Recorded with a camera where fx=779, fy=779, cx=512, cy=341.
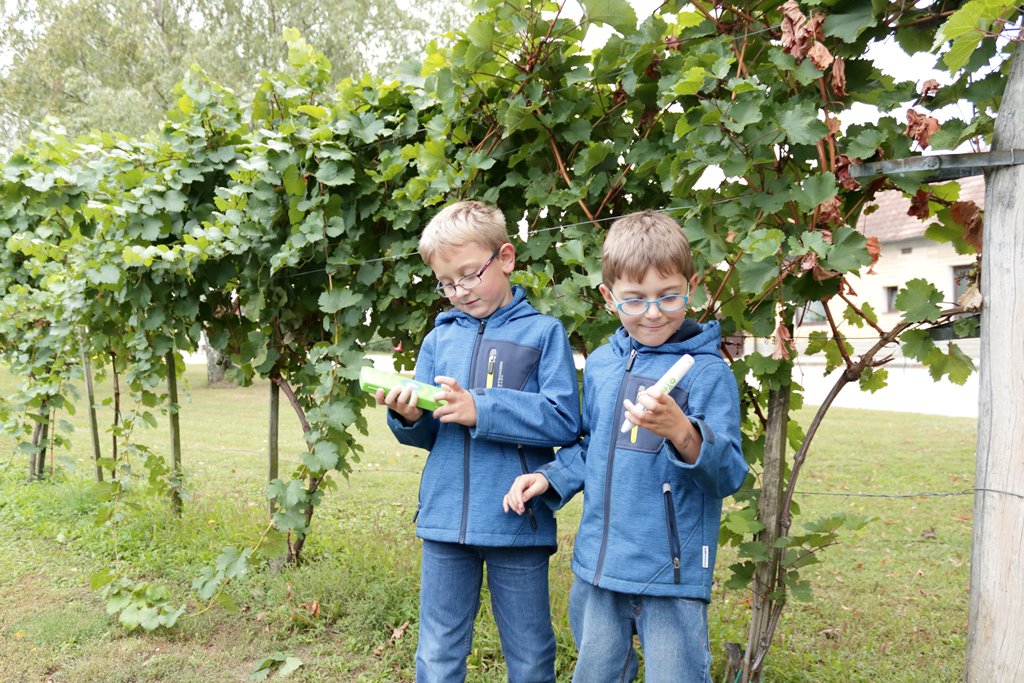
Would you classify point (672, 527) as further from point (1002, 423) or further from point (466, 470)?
point (1002, 423)

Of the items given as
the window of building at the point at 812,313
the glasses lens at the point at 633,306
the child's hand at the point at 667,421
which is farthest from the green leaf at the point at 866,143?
the child's hand at the point at 667,421

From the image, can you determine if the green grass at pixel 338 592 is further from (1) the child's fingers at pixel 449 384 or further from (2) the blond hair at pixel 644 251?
(1) the child's fingers at pixel 449 384

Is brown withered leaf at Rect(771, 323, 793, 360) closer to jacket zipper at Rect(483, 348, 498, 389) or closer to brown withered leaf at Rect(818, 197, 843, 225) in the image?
brown withered leaf at Rect(818, 197, 843, 225)

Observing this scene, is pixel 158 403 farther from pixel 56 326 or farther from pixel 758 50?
pixel 758 50

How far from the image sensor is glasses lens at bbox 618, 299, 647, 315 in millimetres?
1762

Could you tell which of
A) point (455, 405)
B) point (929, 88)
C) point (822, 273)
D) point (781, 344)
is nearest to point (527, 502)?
point (455, 405)

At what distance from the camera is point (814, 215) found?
1.97 m

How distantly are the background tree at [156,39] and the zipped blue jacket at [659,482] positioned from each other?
52.3 feet

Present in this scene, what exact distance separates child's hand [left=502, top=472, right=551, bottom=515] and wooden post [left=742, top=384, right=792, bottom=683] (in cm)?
72

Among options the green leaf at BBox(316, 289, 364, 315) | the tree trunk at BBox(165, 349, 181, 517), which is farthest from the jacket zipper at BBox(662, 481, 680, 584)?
the tree trunk at BBox(165, 349, 181, 517)

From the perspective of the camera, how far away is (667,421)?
1.51 meters

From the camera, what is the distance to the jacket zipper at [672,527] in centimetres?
168

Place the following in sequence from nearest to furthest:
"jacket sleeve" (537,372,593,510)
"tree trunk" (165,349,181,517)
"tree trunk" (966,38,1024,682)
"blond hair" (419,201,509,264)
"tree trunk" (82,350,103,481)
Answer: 1. "tree trunk" (966,38,1024,682)
2. "jacket sleeve" (537,372,593,510)
3. "blond hair" (419,201,509,264)
4. "tree trunk" (165,349,181,517)
5. "tree trunk" (82,350,103,481)

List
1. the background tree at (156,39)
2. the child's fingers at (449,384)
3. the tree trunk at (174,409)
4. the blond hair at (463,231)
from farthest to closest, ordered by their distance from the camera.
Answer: the background tree at (156,39), the tree trunk at (174,409), the blond hair at (463,231), the child's fingers at (449,384)
